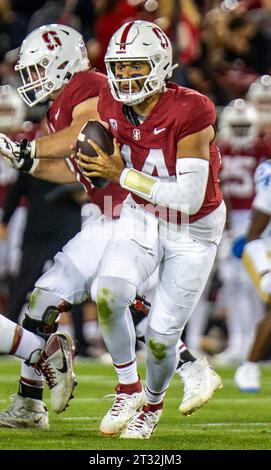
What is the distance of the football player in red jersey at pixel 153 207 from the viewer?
5.23 meters

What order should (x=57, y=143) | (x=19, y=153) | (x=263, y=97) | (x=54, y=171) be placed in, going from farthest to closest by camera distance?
1. (x=263, y=97)
2. (x=54, y=171)
3. (x=57, y=143)
4. (x=19, y=153)

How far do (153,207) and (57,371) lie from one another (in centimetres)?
82

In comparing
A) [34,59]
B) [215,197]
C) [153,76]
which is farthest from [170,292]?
[34,59]

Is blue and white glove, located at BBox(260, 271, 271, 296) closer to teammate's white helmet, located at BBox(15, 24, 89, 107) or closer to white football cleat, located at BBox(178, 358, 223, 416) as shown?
white football cleat, located at BBox(178, 358, 223, 416)

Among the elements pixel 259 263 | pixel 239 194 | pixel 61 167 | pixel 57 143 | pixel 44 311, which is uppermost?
pixel 57 143

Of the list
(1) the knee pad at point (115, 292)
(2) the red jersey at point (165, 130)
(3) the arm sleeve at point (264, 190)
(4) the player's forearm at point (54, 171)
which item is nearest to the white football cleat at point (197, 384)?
(1) the knee pad at point (115, 292)

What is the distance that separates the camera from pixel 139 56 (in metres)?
5.39

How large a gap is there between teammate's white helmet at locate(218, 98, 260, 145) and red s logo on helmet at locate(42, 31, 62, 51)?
3.96 meters

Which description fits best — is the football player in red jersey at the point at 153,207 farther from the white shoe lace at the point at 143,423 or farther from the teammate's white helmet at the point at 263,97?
the teammate's white helmet at the point at 263,97

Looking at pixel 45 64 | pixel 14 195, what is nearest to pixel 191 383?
pixel 45 64

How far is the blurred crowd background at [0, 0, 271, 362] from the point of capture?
30.2ft

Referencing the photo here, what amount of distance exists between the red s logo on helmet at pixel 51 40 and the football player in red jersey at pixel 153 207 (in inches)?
33.2

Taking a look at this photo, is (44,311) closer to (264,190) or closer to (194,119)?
(194,119)

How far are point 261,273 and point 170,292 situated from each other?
8.87ft
